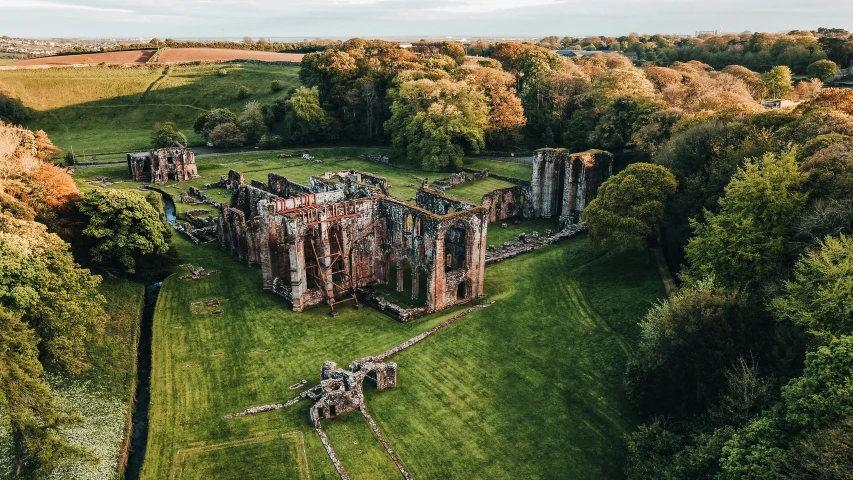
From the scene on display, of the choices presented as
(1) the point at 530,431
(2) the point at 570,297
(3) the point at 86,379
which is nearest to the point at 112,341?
(3) the point at 86,379

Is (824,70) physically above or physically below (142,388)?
above

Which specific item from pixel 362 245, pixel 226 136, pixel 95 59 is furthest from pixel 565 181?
pixel 95 59

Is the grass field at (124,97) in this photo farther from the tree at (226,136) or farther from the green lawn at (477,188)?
the green lawn at (477,188)

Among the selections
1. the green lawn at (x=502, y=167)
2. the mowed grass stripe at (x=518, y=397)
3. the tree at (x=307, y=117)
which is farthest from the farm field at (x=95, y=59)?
the mowed grass stripe at (x=518, y=397)

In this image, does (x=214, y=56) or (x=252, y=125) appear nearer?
(x=252, y=125)

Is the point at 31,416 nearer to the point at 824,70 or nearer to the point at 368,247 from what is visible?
the point at 368,247
